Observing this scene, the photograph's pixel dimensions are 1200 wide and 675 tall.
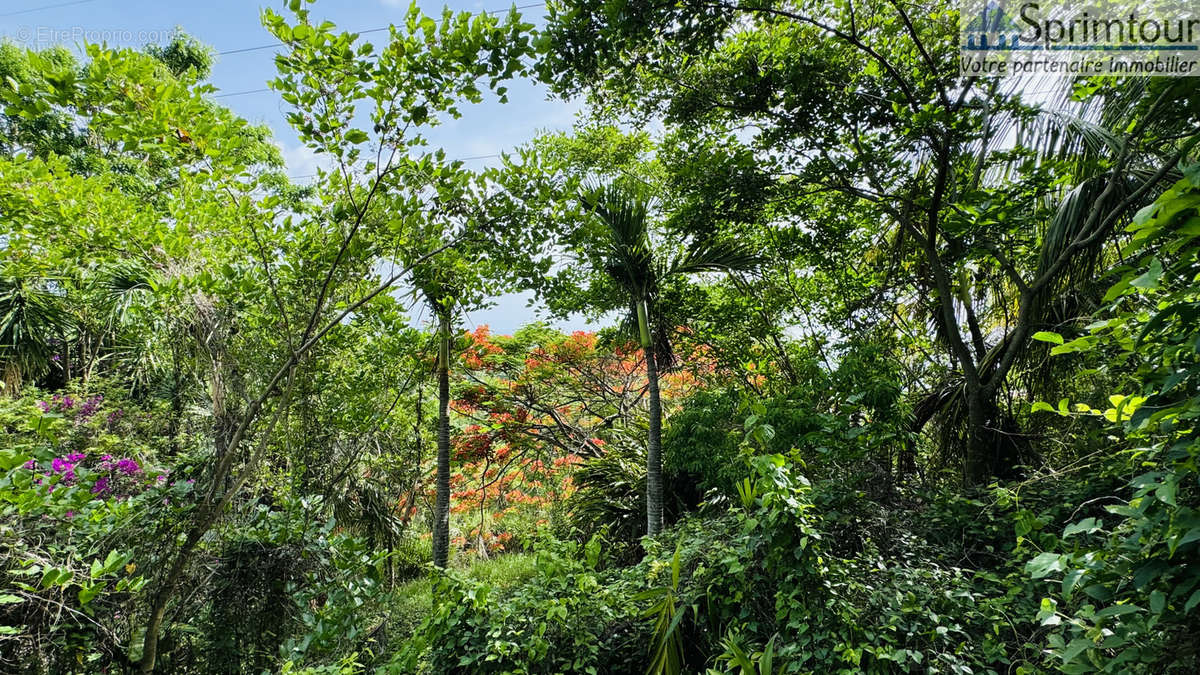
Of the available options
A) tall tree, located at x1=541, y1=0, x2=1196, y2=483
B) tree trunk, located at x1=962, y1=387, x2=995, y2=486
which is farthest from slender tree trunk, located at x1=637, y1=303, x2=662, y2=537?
tree trunk, located at x1=962, y1=387, x2=995, y2=486

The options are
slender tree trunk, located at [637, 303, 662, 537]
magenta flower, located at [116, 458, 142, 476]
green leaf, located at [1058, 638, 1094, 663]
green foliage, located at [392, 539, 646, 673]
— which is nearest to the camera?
green leaf, located at [1058, 638, 1094, 663]

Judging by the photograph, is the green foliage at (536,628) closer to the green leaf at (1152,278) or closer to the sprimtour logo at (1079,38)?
the green leaf at (1152,278)

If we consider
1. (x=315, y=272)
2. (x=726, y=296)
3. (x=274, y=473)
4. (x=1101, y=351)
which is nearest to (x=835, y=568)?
(x=1101, y=351)

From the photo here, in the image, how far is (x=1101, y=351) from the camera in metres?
2.07

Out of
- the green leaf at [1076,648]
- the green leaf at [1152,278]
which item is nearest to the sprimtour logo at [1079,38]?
the green leaf at [1152,278]

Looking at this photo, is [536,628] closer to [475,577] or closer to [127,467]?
[127,467]

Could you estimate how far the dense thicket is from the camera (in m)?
1.56

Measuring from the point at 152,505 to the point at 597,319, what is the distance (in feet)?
13.2

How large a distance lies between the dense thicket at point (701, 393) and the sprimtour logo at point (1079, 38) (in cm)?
11

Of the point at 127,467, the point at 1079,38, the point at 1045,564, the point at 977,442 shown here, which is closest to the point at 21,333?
the point at 127,467

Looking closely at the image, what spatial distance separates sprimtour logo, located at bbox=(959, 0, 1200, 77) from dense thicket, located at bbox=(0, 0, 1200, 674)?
0.11m

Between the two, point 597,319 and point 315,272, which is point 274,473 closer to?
point 315,272

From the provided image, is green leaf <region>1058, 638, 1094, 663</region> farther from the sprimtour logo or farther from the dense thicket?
the sprimtour logo

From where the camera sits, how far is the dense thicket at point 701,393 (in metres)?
1.56
